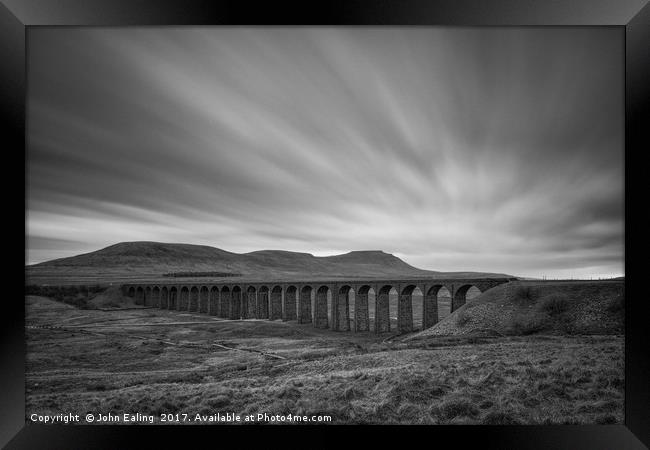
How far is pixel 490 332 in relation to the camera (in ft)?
79.7

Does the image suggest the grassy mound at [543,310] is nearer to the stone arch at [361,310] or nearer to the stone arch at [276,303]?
the stone arch at [361,310]

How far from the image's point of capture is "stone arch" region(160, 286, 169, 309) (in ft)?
Answer: 223

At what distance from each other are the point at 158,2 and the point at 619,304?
27691 mm

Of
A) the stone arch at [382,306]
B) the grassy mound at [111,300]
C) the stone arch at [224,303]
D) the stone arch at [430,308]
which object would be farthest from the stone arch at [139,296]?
the stone arch at [430,308]

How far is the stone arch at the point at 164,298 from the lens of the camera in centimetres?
6788

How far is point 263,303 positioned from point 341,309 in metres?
14.8

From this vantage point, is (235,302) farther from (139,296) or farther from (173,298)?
(139,296)

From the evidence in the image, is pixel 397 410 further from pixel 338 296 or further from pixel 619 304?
pixel 338 296

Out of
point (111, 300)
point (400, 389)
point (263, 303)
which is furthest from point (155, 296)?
point (400, 389)

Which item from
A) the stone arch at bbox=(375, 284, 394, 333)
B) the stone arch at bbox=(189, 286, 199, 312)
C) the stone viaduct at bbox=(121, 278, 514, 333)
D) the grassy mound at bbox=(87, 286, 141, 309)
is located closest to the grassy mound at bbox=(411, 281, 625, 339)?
the stone viaduct at bbox=(121, 278, 514, 333)

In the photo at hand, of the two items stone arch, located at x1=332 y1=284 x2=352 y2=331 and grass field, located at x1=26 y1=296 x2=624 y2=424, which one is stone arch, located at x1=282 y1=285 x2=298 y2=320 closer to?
stone arch, located at x1=332 y1=284 x2=352 y2=331

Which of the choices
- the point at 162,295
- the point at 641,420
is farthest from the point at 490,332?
the point at 162,295

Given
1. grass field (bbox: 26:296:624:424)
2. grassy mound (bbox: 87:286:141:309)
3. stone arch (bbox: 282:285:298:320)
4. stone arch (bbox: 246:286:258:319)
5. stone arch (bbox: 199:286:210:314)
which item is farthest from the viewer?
stone arch (bbox: 199:286:210:314)

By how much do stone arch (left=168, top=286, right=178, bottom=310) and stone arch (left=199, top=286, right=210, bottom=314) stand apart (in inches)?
231
